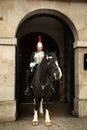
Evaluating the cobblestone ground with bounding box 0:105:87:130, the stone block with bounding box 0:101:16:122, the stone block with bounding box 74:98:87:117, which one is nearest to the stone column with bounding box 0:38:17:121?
the stone block with bounding box 0:101:16:122

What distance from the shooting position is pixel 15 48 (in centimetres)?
864

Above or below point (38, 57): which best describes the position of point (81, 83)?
below

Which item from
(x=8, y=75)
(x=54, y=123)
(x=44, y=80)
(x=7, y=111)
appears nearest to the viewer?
(x=54, y=123)

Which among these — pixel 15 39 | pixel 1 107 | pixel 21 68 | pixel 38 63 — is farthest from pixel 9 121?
pixel 21 68

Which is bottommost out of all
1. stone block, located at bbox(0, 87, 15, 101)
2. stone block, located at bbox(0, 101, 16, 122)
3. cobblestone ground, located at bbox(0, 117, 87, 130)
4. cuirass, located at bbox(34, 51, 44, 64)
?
cobblestone ground, located at bbox(0, 117, 87, 130)

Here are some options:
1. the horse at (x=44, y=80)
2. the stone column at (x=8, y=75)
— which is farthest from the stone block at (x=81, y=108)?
the stone column at (x=8, y=75)

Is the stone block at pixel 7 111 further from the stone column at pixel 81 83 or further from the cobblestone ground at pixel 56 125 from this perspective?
the stone column at pixel 81 83

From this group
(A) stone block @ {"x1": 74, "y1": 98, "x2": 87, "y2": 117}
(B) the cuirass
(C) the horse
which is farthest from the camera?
(A) stone block @ {"x1": 74, "y1": 98, "x2": 87, "y2": 117}

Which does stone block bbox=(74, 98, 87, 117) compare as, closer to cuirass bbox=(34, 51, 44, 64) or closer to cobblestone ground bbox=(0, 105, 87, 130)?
cobblestone ground bbox=(0, 105, 87, 130)

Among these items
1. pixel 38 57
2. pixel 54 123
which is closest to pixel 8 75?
pixel 38 57

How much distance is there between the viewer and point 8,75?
851cm

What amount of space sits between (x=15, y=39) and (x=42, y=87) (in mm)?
1706

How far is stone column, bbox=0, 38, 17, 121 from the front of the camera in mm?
8430

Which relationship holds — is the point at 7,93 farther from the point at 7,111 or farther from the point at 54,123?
the point at 54,123
